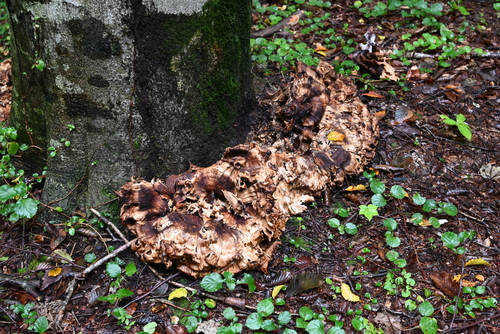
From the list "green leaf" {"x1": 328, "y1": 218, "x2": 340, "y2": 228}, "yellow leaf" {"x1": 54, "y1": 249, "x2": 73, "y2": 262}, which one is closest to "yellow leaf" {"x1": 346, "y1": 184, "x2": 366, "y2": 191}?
"green leaf" {"x1": 328, "y1": 218, "x2": 340, "y2": 228}

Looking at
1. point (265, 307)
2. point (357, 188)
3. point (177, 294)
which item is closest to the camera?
point (265, 307)

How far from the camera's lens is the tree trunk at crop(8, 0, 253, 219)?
2863 millimetres

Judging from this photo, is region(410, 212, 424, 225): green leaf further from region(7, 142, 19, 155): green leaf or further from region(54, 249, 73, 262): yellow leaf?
region(7, 142, 19, 155): green leaf

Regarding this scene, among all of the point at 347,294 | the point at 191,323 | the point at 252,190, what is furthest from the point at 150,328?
the point at 347,294

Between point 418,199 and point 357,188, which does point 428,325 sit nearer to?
point 418,199

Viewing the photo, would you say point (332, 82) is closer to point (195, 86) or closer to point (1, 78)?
point (195, 86)

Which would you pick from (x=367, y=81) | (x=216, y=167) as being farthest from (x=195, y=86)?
(x=367, y=81)

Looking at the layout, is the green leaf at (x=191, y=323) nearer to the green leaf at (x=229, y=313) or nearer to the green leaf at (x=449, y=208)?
the green leaf at (x=229, y=313)

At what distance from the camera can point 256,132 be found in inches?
156

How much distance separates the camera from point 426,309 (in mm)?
2793

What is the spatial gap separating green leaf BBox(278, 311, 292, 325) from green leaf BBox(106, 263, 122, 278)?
1218 millimetres

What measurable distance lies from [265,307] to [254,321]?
12 cm

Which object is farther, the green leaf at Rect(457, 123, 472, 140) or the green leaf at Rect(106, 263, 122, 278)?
the green leaf at Rect(457, 123, 472, 140)

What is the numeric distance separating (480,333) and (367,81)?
313 centimetres
